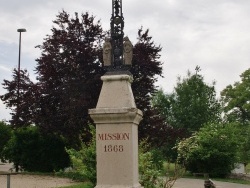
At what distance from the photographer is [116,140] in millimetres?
7207

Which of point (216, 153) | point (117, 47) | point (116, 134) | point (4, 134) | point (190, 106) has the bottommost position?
point (216, 153)

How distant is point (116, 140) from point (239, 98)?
41967mm

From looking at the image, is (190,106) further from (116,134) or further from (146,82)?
(116,134)

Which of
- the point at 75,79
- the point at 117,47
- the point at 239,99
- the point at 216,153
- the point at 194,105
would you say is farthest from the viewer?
the point at 239,99

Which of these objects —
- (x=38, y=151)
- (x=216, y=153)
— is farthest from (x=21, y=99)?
(x=216, y=153)

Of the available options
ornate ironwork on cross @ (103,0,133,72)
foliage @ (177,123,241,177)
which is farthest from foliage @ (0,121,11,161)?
ornate ironwork on cross @ (103,0,133,72)

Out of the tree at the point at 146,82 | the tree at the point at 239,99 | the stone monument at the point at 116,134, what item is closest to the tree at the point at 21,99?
the tree at the point at 146,82

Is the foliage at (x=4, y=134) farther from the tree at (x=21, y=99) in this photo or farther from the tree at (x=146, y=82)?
the tree at (x=146, y=82)

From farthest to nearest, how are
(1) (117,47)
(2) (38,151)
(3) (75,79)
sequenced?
(2) (38,151), (3) (75,79), (1) (117,47)

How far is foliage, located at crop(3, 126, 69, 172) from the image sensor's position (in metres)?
22.7

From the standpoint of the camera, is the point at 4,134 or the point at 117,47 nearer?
the point at 117,47

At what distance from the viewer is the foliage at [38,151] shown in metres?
22.7

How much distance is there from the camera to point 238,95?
157 feet

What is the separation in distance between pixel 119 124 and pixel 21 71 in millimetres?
16288
